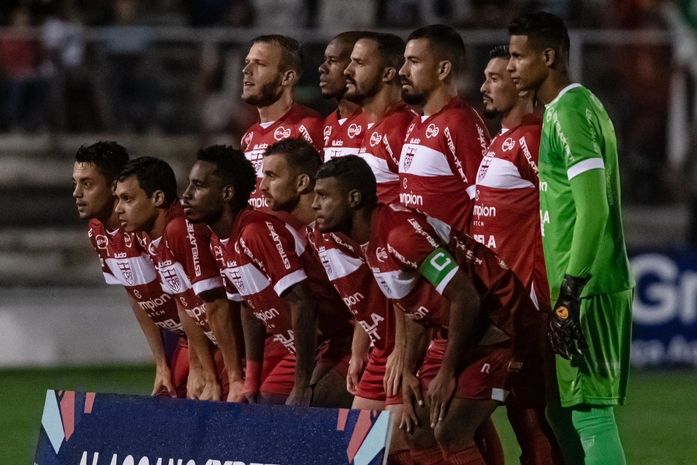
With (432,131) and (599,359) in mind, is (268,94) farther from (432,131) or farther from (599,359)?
(599,359)

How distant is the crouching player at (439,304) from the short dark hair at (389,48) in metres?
1.29

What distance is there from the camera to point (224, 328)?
7746mm

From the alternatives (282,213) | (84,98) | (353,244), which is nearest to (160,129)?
A: (84,98)

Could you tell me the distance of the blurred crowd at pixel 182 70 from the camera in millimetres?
14914

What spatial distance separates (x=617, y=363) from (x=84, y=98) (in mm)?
8938

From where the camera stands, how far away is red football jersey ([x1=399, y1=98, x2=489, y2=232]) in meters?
7.64

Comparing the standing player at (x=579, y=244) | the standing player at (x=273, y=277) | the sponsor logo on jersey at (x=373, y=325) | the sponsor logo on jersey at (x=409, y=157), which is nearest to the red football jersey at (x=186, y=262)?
the standing player at (x=273, y=277)

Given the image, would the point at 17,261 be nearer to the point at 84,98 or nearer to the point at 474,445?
the point at 84,98

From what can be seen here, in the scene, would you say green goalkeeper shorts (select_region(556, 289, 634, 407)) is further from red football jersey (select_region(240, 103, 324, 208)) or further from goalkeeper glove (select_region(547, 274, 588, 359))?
red football jersey (select_region(240, 103, 324, 208))

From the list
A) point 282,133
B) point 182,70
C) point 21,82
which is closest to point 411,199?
point 282,133

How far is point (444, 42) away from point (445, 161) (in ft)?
1.84

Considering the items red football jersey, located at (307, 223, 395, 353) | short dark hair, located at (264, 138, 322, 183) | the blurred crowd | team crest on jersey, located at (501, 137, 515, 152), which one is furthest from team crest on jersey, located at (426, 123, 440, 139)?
the blurred crowd

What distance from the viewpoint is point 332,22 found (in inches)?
624

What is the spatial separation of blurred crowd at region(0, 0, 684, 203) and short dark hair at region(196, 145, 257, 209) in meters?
6.56
